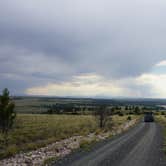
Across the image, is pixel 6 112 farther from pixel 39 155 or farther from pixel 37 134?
pixel 39 155

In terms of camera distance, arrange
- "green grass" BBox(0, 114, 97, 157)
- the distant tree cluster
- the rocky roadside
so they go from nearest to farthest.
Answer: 1. the rocky roadside
2. "green grass" BBox(0, 114, 97, 157)
3. the distant tree cluster

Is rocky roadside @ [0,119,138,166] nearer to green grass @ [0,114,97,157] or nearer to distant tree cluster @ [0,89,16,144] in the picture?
green grass @ [0,114,97,157]

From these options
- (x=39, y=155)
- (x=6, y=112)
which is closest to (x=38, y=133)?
(x=6, y=112)

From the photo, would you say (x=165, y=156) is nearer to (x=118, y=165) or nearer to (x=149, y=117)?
(x=118, y=165)

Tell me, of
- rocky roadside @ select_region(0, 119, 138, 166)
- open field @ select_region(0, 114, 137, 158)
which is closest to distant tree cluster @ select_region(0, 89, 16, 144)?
open field @ select_region(0, 114, 137, 158)

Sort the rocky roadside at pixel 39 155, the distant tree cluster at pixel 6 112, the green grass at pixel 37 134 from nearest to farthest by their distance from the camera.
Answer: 1. the rocky roadside at pixel 39 155
2. the green grass at pixel 37 134
3. the distant tree cluster at pixel 6 112

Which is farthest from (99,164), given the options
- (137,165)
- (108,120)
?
(108,120)

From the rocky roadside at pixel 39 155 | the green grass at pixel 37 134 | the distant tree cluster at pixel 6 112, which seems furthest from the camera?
the distant tree cluster at pixel 6 112

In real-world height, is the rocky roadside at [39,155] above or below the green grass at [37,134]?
above

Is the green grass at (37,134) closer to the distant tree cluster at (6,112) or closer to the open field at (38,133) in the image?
the open field at (38,133)

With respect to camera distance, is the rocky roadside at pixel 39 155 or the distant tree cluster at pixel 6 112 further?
the distant tree cluster at pixel 6 112

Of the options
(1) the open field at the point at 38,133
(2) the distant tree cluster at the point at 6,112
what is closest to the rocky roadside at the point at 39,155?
(1) the open field at the point at 38,133

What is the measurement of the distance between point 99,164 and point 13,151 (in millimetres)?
9538

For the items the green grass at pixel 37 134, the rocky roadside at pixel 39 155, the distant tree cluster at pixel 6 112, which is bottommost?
the green grass at pixel 37 134
